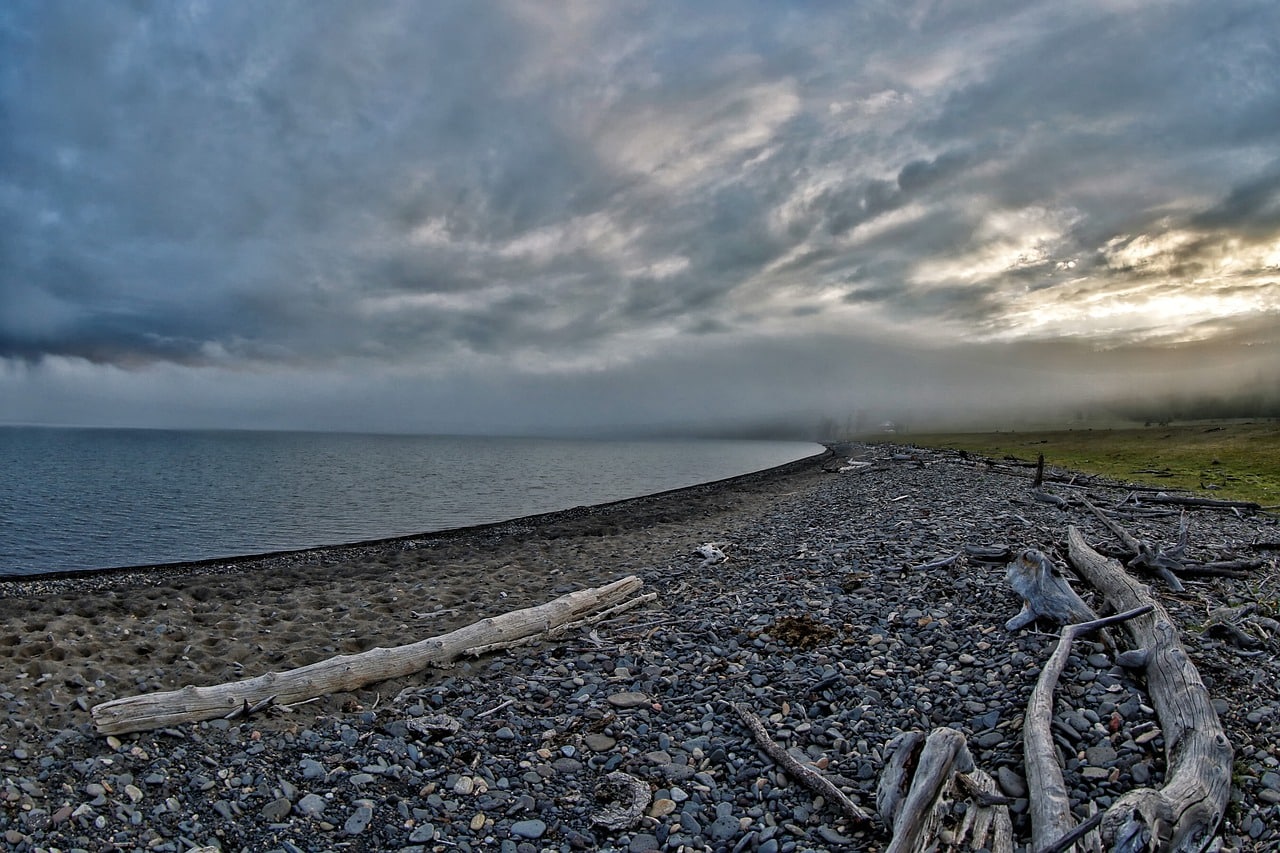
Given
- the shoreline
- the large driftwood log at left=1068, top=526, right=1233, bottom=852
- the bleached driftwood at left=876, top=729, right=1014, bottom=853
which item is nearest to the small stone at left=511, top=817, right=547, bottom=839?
the bleached driftwood at left=876, top=729, right=1014, bottom=853

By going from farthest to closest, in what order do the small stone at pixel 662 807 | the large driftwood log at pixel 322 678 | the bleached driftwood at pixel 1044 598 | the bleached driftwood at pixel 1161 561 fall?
the bleached driftwood at pixel 1161 561, the bleached driftwood at pixel 1044 598, the large driftwood log at pixel 322 678, the small stone at pixel 662 807

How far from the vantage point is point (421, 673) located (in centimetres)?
1191

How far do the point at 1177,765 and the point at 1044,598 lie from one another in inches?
185

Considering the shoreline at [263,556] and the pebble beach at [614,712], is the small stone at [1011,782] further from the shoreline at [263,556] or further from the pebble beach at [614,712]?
the shoreline at [263,556]

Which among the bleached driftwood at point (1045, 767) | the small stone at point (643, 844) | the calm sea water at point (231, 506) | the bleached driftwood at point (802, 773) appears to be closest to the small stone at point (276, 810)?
the small stone at point (643, 844)

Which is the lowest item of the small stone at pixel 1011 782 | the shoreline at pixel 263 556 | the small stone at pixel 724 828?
the shoreline at pixel 263 556

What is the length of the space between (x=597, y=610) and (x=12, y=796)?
10163 mm

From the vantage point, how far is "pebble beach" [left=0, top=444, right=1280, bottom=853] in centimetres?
714

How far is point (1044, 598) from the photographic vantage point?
10.9 meters

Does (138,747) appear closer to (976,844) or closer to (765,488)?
(976,844)

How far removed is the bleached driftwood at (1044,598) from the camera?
10602 mm

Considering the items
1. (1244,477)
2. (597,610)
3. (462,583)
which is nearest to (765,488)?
(1244,477)

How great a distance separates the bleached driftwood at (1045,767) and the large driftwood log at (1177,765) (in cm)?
48

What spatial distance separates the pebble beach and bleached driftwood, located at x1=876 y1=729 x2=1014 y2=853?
0.30m
